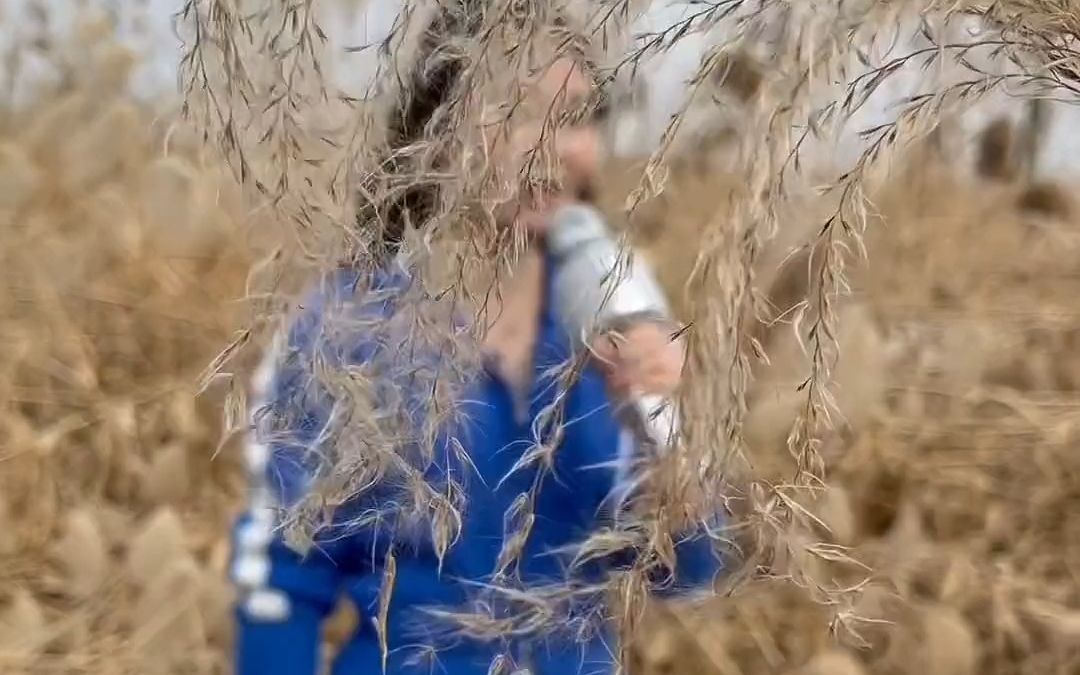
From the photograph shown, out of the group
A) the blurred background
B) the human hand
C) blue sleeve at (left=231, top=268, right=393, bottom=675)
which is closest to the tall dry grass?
the blurred background

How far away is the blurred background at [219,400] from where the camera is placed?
3.18 feet

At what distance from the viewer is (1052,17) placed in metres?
0.34

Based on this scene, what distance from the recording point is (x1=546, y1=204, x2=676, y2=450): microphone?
37cm

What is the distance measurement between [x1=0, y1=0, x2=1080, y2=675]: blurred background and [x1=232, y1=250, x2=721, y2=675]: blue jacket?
309 millimetres

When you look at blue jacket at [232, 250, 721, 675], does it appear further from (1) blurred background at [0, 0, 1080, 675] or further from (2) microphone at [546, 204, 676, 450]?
(1) blurred background at [0, 0, 1080, 675]

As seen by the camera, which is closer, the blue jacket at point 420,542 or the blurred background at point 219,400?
the blue jacket at point 420,542

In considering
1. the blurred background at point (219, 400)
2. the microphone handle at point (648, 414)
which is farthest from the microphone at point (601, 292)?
the blurred background at point (219, 400)

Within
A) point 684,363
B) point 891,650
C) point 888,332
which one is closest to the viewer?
point 684,363

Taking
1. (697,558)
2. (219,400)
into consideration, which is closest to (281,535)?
(697,558)

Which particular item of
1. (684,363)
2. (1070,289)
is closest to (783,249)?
(684,363)

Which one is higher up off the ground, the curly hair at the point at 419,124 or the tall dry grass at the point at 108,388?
the curly hair at the point at 419,124

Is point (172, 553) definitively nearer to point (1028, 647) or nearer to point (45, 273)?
point (45, 273)

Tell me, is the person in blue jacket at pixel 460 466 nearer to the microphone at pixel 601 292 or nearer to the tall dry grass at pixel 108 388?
the microphone at pixel 601 292

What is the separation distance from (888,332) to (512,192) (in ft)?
2.56
